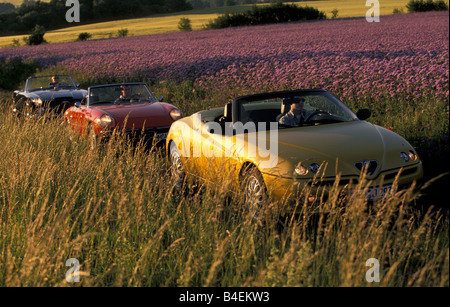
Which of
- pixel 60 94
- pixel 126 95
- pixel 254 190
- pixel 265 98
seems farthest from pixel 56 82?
pixel 254 190

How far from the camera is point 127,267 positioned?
391 centimetres

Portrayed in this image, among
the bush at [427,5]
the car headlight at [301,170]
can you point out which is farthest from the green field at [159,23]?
the car headlight at [301,170]

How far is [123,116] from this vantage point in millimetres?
9914

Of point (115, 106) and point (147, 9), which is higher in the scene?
point (147, 9)

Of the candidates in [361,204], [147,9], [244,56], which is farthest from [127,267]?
[147,9]

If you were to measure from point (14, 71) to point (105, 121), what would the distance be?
25938 millimetres

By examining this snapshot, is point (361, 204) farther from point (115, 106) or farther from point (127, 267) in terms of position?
point (115, 106)

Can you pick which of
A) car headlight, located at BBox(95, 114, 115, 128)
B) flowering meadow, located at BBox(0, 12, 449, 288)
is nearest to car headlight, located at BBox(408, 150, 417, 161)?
flowering meadow, located at BBox(0, 12, 449, 288)

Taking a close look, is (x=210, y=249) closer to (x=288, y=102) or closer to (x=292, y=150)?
(x=292, y=150)

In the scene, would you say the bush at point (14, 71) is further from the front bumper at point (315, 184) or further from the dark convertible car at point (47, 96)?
the front bumper at point (315, 184)

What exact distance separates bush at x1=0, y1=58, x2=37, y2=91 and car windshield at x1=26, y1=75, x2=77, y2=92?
16591mm

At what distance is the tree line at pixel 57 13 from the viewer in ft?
269

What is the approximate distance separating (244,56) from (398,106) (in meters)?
10.0

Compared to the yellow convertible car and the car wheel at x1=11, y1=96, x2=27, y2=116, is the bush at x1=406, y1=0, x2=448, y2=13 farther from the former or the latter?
the yellow convertible car
